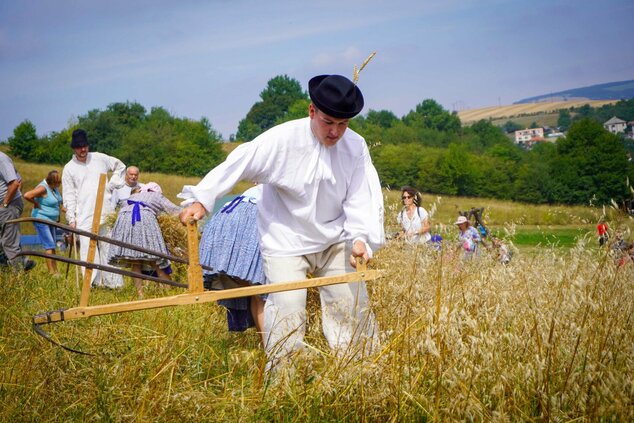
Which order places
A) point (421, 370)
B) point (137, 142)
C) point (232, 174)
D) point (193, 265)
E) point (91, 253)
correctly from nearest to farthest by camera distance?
point (421, 370)
point (193, 265)
point (91, 253)
point (232, 174)
point (137, 142)

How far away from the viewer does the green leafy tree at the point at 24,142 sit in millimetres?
56938

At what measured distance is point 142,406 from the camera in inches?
111

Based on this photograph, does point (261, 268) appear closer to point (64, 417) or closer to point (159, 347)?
point (159, 347)

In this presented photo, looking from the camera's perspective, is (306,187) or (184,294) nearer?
(184,294)

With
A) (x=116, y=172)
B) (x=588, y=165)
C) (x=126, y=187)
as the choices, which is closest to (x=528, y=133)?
(x=588, y=165)

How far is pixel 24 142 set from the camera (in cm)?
5825

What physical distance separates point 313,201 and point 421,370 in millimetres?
1334

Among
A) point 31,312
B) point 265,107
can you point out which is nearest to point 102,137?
point 265,107

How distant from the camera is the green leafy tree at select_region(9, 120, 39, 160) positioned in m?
56.9

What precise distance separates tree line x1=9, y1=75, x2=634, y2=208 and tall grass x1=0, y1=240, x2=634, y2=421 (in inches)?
1485

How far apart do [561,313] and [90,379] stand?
2222mm

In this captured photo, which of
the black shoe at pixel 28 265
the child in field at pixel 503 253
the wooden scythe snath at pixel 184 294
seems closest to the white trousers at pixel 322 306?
the wooden scythe snath at pixel 184 294

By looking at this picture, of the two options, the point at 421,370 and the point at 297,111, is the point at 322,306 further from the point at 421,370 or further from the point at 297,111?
the point at 297,111

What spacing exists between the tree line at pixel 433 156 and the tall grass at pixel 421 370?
124 ft
